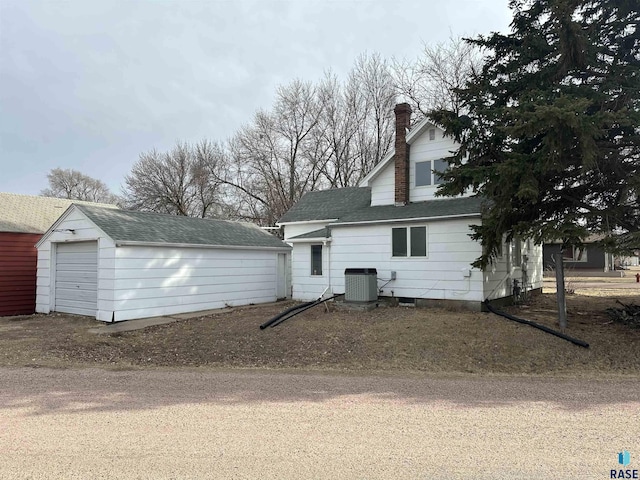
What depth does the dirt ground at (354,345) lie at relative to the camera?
7.82 meters

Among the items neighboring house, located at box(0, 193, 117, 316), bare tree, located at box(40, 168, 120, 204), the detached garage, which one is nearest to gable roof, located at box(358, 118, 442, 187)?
the detached garage

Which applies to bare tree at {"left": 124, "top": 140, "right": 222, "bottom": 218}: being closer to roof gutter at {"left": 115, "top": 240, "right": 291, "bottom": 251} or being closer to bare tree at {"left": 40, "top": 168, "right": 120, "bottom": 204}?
bare tree at {"left": 40, "top": 168, "right": 120, "bottom": 204}

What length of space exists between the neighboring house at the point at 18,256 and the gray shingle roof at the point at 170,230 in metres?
5.01

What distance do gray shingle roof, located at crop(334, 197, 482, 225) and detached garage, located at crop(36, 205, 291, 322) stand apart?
4.26 meters

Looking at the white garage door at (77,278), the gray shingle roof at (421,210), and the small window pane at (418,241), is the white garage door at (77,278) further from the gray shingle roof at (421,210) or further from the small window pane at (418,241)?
the small window pane at (418,241)

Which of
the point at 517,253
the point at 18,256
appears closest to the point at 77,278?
the point at 18,256

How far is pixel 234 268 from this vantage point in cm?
1553

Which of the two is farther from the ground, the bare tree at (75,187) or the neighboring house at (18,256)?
the bare tree at (75,187)

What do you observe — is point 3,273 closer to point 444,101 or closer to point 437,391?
point 437,391

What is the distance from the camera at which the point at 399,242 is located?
543 inches

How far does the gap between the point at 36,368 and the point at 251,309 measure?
24.3 feet

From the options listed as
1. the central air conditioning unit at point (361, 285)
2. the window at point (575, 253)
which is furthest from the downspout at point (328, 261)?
the window at point (575, 253)

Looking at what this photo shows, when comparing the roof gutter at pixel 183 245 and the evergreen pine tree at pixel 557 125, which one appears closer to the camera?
the evergreen pine tree at pixel 557 125

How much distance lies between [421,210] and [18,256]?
1494 cm
